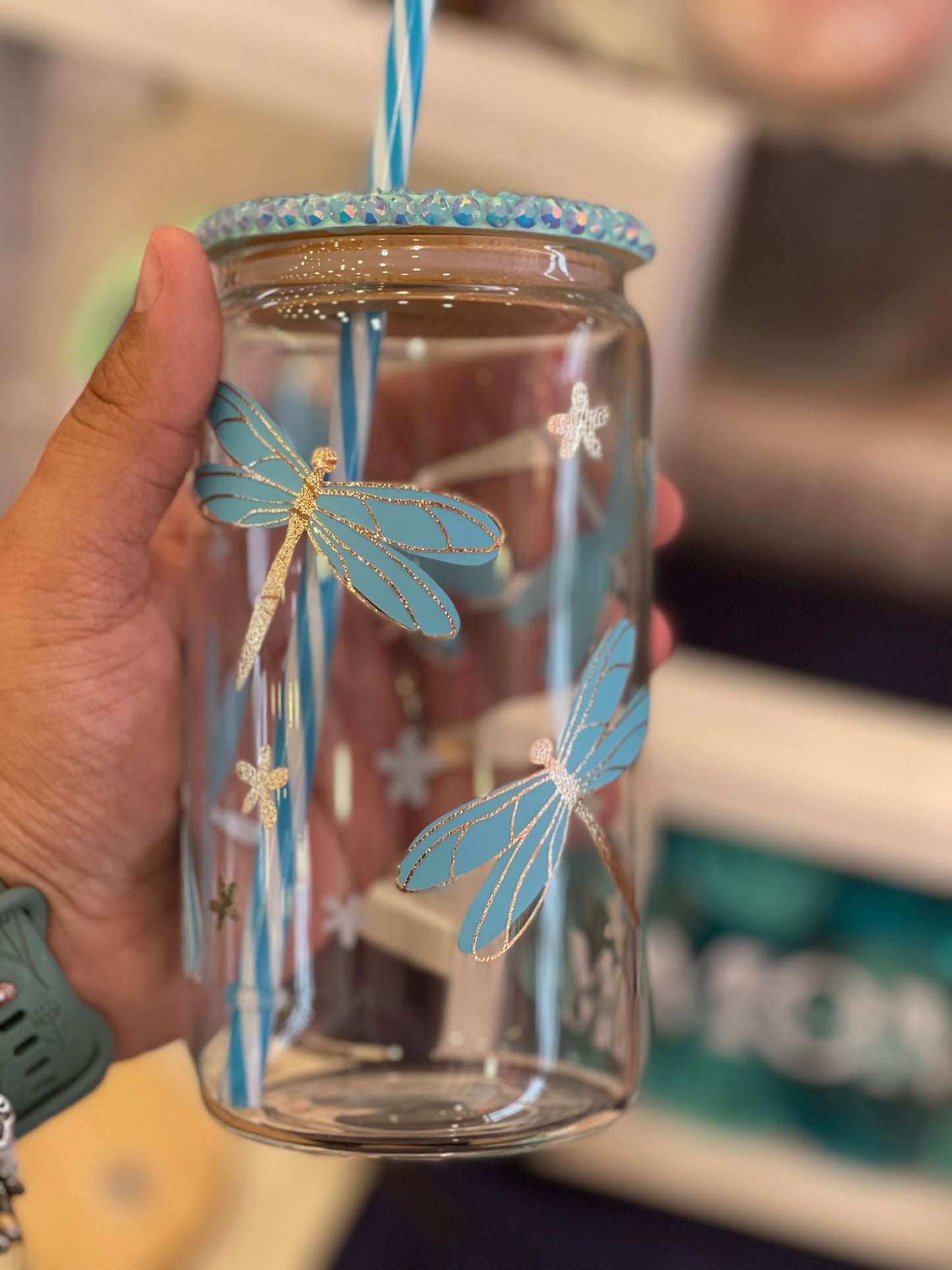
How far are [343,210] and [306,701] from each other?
0.60 feet

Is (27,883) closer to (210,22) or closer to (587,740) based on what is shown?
(587,740)

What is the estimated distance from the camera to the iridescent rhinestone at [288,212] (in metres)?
0.38

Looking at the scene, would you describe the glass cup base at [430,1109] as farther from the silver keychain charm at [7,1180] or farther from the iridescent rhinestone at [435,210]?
the iridescent rhinestone at [435,210]

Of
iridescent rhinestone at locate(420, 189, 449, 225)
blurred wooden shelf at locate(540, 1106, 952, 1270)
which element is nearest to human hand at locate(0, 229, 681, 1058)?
iridescent rhinestone at locate(420, 189, 449, 225)

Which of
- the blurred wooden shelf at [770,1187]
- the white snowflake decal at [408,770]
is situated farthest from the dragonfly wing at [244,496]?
the blurred wooden shelf at [770,1187]

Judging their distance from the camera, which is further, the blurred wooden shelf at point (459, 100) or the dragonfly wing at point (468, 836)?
the blurred wooden shelf at point (459, 100)

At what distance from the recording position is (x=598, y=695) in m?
0.45

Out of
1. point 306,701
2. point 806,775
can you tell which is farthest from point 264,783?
point 806,775

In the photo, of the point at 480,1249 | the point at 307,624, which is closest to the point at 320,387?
the point at 307,624

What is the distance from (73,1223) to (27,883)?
20.5 inches

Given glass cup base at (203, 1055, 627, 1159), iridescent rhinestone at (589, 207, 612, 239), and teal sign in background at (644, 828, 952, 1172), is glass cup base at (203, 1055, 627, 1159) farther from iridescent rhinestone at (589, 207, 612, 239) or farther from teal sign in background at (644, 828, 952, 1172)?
teal sign in background at (644, 828, 952, 1172)

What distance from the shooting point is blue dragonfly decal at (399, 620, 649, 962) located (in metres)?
0.41

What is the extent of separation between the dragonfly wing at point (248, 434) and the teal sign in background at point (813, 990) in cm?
61

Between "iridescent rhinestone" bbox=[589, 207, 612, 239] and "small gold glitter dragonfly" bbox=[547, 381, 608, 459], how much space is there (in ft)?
0.23
